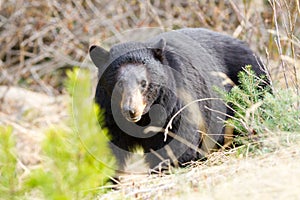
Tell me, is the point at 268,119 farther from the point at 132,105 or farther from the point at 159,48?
the point at 159,48

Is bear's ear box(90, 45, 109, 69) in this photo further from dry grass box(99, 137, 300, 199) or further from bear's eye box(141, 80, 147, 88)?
dry grass box(99, 137, 300, 199)

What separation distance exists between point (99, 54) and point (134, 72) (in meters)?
→ 0.37

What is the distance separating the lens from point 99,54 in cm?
468

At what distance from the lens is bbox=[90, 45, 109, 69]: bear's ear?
4.65 metres

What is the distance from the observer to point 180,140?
15.6 feet

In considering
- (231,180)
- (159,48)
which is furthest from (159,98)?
(231,180)

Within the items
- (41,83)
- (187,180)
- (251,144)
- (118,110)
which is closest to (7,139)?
(187,180)

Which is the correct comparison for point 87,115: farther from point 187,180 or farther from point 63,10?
point 63,10

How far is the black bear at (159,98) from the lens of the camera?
4531mm

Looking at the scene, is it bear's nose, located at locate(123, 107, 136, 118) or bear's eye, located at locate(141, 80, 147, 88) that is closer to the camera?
bear's nose, located at locate(123, 107, 136, 118)

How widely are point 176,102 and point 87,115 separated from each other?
88.3 inches

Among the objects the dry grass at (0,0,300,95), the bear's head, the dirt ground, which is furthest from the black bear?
the dry grass at (0,0,300,95)

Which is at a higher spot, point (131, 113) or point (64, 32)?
point (131, 113)

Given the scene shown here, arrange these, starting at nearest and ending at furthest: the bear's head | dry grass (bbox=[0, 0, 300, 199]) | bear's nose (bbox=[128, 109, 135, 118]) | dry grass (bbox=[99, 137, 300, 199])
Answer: dry grass (bbox=[99, 137, 300, 199]), bear's nose (bbox=[128, 109, 135, 118]), the bear's head, dry grass (bbox=[0, 0, 300, 199])
